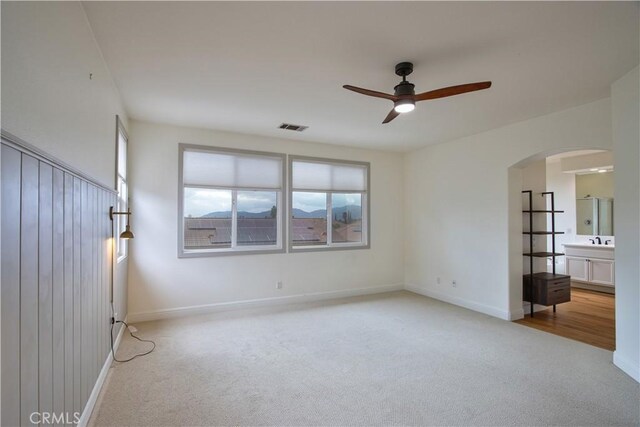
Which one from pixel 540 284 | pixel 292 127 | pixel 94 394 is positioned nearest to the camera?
pixel 94 394

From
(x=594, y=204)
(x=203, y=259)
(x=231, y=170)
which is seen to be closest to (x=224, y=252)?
(x=203, y=259)

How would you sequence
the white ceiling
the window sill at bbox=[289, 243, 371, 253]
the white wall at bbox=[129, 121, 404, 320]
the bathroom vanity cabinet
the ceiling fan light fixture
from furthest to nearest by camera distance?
the bathroom vanity cabinet → the window sill at bbox=[289, 243, 371, 253] → the white wall at bbox=[129, 121, 404, 320] → the ceiling fan light fixture → the white ceiling

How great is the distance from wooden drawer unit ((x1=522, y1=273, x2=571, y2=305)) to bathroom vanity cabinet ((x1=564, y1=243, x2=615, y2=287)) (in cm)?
213

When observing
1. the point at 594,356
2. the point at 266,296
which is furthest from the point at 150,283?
the point at 594,356

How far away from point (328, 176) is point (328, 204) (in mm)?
495

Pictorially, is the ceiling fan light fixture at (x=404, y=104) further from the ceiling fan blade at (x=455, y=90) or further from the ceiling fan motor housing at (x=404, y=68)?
the ceiling fan motor housing at (x=404, y=68)

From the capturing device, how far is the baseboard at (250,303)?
4211mm

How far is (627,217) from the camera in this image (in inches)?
110

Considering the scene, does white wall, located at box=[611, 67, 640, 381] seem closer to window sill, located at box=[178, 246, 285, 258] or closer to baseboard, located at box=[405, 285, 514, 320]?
baseboard, located at box=[405, 285, 514, 320]

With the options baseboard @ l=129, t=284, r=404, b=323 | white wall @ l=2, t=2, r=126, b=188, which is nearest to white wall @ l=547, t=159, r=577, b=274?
baseboard @ l=129, t=284, r=404, b=323

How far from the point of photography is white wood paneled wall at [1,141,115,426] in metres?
1.13

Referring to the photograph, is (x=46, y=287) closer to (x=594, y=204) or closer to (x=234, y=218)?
(x=234, y=218)

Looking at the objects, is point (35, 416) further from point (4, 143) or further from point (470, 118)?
point (470, 118)

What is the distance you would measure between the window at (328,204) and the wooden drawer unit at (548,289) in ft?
8.31
